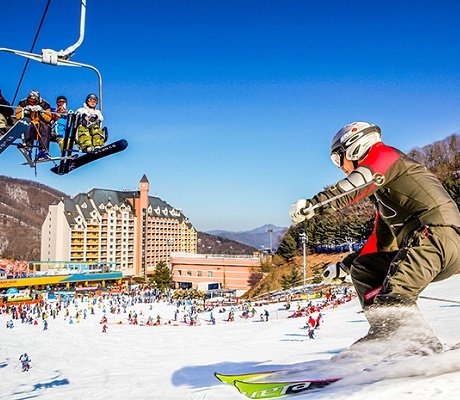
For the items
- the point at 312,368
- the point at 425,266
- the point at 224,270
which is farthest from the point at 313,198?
the point at 224,270

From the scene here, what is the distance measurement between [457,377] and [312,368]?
5.70 feet

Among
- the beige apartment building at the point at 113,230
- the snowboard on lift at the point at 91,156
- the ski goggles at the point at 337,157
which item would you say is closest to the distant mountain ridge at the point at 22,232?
the beige apartment building at the point at 113,230

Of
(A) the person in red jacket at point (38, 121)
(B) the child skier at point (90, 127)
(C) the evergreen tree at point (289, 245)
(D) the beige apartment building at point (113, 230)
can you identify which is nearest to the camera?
(A) the person in red jacket at point (38, 121)

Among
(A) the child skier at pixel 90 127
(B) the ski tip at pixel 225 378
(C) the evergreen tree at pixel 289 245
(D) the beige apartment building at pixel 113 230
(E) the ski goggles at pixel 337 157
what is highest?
(D) the beige apartment building at pixel 113 230

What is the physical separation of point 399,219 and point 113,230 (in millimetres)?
87284

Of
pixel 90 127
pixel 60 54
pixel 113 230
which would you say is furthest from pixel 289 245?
pixel 60 54

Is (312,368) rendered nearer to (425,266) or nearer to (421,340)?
(421,340)

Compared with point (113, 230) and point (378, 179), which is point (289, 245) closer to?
point (113, 230)

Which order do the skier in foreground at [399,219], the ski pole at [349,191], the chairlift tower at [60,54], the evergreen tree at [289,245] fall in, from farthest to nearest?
1. the evergreen tree at [289,245]
2. the chairlift tower at [60,54]
3. the skier in foreground at [399,219]
4. the ski pole at [349,191]

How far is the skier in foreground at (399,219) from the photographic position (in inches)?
154

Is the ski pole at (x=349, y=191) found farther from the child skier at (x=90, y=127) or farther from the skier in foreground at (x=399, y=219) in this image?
the child skier at (x=90, y=127)

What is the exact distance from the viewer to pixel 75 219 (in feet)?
271

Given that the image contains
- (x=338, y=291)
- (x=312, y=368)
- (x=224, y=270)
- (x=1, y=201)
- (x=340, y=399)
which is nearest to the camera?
(x=340, y=399)

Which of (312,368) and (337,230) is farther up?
(337,230)
